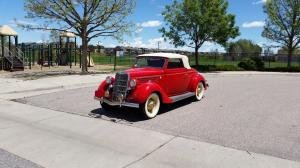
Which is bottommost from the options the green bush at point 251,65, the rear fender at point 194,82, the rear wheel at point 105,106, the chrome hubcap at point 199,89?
the rear wheel at point 105,106

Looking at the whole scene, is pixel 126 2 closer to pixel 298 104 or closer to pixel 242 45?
pixel 298 104

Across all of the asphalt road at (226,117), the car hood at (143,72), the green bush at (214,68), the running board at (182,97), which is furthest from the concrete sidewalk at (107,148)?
the green bush at (214,68)

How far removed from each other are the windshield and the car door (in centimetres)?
22

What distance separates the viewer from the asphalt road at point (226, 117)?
6.88 metres

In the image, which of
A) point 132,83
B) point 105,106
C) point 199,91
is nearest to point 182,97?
point 199,91

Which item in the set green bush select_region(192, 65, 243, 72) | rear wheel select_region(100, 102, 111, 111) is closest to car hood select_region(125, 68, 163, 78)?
rear wheel select_region(100, 102, 111, 111)

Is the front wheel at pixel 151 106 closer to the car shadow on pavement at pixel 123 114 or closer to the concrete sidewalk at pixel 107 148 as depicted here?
the car shadow on pavement at pixel 123 114

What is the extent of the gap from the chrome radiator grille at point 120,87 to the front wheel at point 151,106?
59 centimetres

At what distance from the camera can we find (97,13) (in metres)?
21.8

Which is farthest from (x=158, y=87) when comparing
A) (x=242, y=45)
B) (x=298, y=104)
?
(x=242, y=45)

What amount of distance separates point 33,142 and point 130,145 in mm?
1850

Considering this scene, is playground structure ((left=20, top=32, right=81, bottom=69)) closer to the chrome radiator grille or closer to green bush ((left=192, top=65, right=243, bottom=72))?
green bush ((left=192, top=65, right=243, bottom=72))

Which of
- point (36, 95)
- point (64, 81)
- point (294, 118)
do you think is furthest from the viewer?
point (64, 81)

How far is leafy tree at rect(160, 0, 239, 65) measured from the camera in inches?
1048
